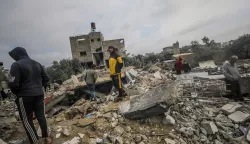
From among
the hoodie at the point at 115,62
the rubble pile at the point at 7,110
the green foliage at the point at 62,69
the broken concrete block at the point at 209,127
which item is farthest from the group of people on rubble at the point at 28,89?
the green foliage at the point at 62,69

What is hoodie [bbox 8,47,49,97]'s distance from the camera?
206 cm

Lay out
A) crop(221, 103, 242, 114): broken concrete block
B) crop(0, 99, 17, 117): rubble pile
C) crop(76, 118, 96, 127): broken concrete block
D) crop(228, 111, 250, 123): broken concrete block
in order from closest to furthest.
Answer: crop(76, 118, 96, 127): broken concrete block, crop(228, 111, 250, 123): broken concrete block, crop(221, 103, 242, 114): broken concrete block, crop(0, 99, 17, 117): rubble pile

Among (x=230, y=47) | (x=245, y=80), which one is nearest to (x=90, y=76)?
(x=245, y=80)

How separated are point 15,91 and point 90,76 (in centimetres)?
327

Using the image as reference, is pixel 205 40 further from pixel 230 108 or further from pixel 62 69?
pixel 230 108

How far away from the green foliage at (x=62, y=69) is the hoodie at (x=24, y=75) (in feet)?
45.2

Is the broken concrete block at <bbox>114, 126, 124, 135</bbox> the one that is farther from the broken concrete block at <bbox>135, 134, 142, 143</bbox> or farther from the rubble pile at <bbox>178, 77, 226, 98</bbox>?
the rubble pile at <bbox>178, 77, 226, 98</bbox>

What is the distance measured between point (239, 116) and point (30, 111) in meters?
4.21

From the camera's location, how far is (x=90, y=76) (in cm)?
538

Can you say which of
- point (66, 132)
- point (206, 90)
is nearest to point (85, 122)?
point (66, 132)

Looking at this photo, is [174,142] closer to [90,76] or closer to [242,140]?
[242,140]

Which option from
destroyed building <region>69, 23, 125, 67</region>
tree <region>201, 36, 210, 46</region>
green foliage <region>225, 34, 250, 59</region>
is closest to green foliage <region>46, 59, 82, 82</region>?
destroyed building <region>69, 23, 125, 67</region>

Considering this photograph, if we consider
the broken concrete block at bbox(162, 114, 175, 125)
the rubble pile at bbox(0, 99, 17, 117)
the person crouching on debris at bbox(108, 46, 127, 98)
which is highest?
the person crouching on debris at bbox(108, 46, 127, 98)

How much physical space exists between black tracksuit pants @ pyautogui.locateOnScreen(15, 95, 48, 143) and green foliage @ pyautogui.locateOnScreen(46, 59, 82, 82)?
13.8 metres
